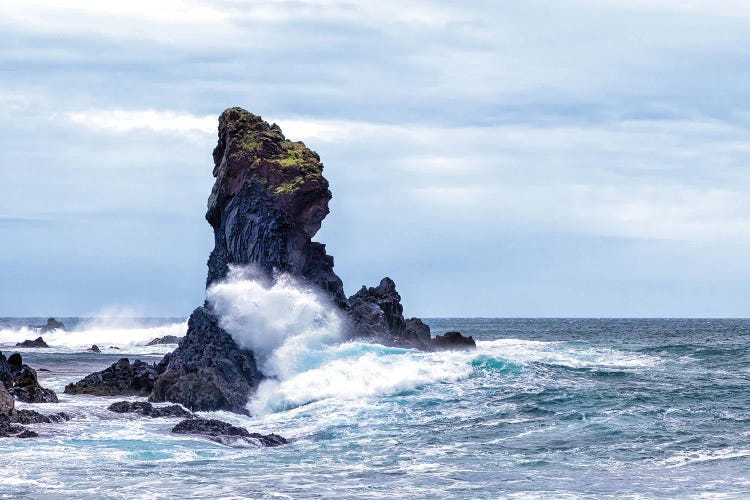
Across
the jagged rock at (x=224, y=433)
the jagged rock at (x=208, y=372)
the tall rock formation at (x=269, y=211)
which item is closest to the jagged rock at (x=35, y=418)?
the jagged rock at (x=224, y=433)

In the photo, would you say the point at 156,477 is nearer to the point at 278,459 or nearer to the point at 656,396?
the point at 278,459

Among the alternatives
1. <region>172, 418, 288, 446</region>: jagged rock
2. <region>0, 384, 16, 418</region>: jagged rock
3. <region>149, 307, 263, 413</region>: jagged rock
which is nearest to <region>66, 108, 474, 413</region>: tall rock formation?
<region>149, 307, 263, 413</region>: jagged rock

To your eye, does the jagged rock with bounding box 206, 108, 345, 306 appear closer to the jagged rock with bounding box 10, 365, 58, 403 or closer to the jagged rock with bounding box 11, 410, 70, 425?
the jagged rock with bounding box 10, 365, 58, 403

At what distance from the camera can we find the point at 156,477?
712 inches

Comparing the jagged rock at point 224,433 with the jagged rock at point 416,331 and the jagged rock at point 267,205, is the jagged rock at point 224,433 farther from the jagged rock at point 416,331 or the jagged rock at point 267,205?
the jagged rock at point 416,331

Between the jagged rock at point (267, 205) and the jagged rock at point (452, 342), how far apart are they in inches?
773

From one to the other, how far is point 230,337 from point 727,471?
19894mm

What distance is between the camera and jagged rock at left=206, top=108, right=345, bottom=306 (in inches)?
1635

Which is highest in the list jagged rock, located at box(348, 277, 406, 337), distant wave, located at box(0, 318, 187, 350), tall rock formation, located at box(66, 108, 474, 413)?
tall rock formation, located at box(66, 108, 474, 413)

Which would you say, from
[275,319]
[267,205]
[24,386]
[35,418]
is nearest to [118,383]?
[24,386]

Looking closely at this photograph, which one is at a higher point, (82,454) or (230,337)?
(230,337)

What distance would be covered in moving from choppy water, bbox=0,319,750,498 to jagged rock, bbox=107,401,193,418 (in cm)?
54

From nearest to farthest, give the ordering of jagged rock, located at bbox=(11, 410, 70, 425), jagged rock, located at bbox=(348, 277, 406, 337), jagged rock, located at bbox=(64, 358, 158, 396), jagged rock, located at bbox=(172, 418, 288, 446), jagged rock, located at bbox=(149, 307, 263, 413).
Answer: jagged rock, located at bbox=(172, 418, 288, 446), jagged rock, located at bbox=(11, 410, 70, 425), jagged rock, located at bbox=(149, 307, 263, 413), jagged rock, located at bbox=(64, 358, 158, 396), jagged rock, located at bbox=(348, 277, 406, 337)

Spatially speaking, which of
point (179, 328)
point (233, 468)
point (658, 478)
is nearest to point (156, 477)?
point (233, 468)
